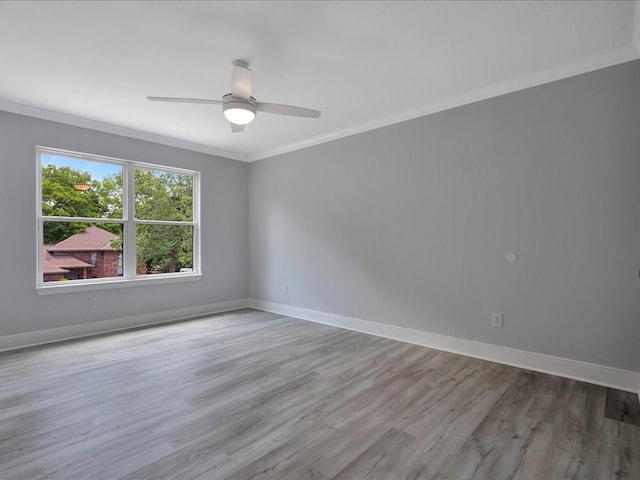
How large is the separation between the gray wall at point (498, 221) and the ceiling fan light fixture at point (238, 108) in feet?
5.97

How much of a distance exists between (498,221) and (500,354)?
1212 mm

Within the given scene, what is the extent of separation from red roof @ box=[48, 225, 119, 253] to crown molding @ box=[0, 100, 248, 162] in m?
1.19

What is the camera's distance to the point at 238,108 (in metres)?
2.49

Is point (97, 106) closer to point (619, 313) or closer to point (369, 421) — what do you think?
point (369, 421)

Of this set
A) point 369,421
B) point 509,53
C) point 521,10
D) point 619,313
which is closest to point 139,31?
point 521,10

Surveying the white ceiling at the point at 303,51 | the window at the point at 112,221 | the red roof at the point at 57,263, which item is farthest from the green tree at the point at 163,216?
the white ceiling at the point at 303,51

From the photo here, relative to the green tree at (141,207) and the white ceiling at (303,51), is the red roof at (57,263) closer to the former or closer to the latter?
the green tree at (141,207)

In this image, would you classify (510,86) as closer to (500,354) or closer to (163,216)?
(500,354)

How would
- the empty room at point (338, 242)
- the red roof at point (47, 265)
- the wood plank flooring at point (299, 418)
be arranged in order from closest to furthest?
the wood plank flooring at point (299, 418), the empty room at point (338, 242), the red roof at point (47, 265)

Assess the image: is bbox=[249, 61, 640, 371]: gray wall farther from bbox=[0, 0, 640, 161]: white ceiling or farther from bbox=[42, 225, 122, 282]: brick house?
bbox=[42, 225, 122, 282]: brick house

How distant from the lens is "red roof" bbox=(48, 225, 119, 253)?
3793 mm

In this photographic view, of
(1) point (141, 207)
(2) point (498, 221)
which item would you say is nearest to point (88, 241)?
(1) point (141, 207)

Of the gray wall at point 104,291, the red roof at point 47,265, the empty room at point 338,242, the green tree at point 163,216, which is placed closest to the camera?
the empty room at point 338,242

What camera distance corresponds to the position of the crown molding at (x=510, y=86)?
2.45 m
